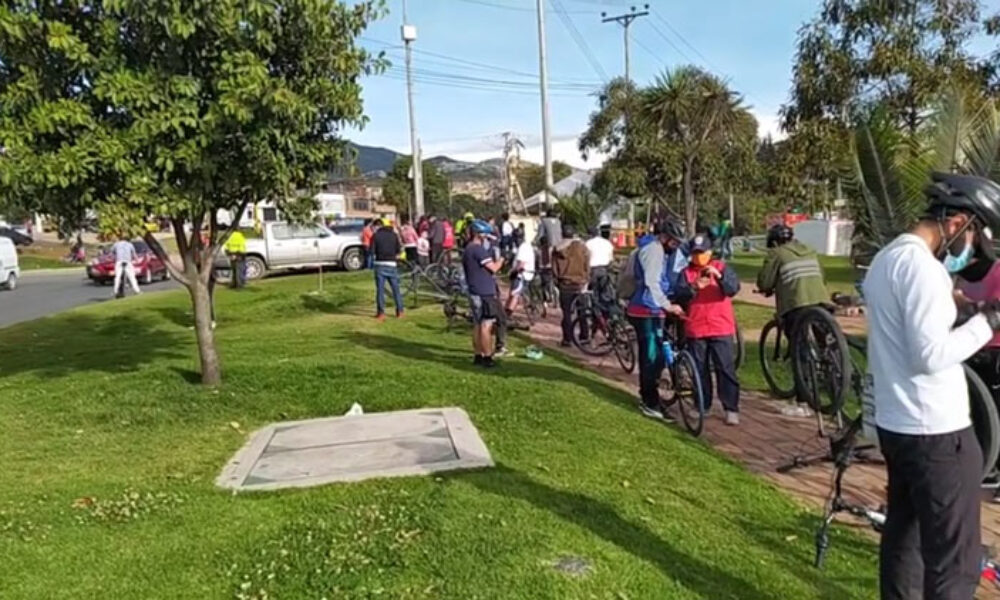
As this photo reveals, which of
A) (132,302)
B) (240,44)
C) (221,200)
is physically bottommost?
(132,302)

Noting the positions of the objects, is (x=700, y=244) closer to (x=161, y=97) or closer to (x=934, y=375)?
(x=934, y=375)

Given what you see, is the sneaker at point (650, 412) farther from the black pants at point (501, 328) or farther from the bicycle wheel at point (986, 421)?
the bicycle wheel at point (986, 421)

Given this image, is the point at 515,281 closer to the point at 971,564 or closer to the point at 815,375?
the point at 815,375

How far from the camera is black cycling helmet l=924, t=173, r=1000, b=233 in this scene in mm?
2859

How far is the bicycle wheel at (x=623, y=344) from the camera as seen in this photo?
31.9 feet

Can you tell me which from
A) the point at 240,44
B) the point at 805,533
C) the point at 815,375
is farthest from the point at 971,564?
the point at 240,44

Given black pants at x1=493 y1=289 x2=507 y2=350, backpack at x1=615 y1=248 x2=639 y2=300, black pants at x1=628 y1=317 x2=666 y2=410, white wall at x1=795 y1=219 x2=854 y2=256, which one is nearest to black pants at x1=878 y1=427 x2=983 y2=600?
black pants at x1=628 y1=317 x2=666 y2=410

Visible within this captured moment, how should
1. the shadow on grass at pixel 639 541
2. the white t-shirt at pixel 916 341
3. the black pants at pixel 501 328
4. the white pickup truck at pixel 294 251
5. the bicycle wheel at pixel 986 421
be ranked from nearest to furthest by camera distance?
the white t-shirt at pixel 916 341
the shadow on grass at pixel 639 541
the bicycle wheel at pixel 986 421
the black pants at pixel 501 328
the white pickup truck at pixel 294 251

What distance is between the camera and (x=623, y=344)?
9.89 metres

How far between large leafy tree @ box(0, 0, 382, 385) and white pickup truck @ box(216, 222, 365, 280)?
57.4 ft

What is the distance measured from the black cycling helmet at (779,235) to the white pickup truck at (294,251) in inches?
746

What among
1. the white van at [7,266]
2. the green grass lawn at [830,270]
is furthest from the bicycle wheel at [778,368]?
the white van at [7,266]

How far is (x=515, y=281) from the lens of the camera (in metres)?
13.0

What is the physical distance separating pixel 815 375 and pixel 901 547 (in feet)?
10.8
